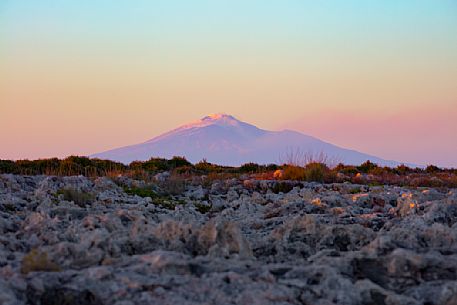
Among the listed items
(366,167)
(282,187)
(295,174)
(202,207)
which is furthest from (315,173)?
(366,167)

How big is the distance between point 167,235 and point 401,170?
30.3 m

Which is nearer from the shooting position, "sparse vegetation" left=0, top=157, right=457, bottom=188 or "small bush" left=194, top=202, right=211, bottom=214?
"small bush" left=194, top=202, right=211, bottom=214

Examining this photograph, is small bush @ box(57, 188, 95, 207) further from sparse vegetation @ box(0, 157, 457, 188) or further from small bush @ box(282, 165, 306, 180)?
small bush @ box(282, 165, 306, 180)

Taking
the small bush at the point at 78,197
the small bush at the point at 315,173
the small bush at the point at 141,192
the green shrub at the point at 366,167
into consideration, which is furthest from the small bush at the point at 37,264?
the green shrub at the point at 366,167

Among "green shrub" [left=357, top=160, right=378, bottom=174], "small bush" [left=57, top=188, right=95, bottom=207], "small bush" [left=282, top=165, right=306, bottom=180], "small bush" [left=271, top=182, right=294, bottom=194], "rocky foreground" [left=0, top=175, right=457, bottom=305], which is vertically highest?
"green shrub" [left=357, top=160, right=378, bottom=174]

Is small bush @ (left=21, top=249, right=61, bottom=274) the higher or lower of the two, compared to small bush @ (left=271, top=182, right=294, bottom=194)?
lower

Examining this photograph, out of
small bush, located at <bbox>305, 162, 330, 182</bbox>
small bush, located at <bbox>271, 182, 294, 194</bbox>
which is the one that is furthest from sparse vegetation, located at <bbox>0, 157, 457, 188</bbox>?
small bush, located at <bbox>271, 182, 294, 194</bbox>

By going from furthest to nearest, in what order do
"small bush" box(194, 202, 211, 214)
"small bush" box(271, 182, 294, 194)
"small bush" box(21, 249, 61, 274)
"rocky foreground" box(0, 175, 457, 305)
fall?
"small bush" box(271, 182, 294, 194) < "small bush" box(194, 202, 211, 214) < "small bush" box(21, 249, 61, 274) < "rocky foreground" box(0, 175, 457, 305)

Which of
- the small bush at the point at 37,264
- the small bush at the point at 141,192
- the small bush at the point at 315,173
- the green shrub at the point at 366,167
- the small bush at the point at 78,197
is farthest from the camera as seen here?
the green shrub at the point at 366,167

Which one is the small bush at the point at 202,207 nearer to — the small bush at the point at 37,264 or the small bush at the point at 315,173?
the small bush at the point at 37,264

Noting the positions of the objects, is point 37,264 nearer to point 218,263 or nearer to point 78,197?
point 218,263

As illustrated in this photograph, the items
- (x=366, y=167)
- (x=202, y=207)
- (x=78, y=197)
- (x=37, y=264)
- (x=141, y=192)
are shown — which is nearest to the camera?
(x=37, y=264)

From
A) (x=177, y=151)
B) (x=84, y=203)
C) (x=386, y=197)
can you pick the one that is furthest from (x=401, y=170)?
(x=177, y=151)

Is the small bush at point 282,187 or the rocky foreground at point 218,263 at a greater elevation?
the small bush at point 282,187
